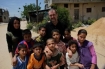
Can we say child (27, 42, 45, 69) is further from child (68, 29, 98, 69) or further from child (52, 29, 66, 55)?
child (68, 29, 98, 69)

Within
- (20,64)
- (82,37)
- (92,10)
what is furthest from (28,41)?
(92,10)

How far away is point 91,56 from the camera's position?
3.67 metres

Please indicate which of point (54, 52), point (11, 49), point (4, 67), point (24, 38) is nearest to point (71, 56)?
point (54, 52)

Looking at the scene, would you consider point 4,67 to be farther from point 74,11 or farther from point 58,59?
point 74,11

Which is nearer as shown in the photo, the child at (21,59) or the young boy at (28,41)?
the child at (21,59)

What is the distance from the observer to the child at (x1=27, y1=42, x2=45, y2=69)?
11.4 ft

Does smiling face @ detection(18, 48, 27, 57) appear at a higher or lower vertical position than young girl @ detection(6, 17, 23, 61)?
lower

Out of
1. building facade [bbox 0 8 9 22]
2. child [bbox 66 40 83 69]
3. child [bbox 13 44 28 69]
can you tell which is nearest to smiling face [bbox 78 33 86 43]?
child [bbox 66 40 83 69]

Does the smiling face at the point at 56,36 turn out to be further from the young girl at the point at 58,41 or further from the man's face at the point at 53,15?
the man's face at the point at 53,15

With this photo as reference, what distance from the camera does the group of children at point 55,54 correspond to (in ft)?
11.5

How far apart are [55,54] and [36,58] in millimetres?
378

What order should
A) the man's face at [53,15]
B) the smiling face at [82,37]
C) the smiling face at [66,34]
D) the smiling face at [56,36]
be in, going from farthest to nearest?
the smiling face at [66,34] < the man's face at [53,15] < the smiling face at [56,36] < the smiling face at [82,37]

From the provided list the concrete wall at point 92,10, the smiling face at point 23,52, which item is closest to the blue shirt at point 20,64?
the smiling face at point 23,52

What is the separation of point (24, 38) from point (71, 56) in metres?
1.04
